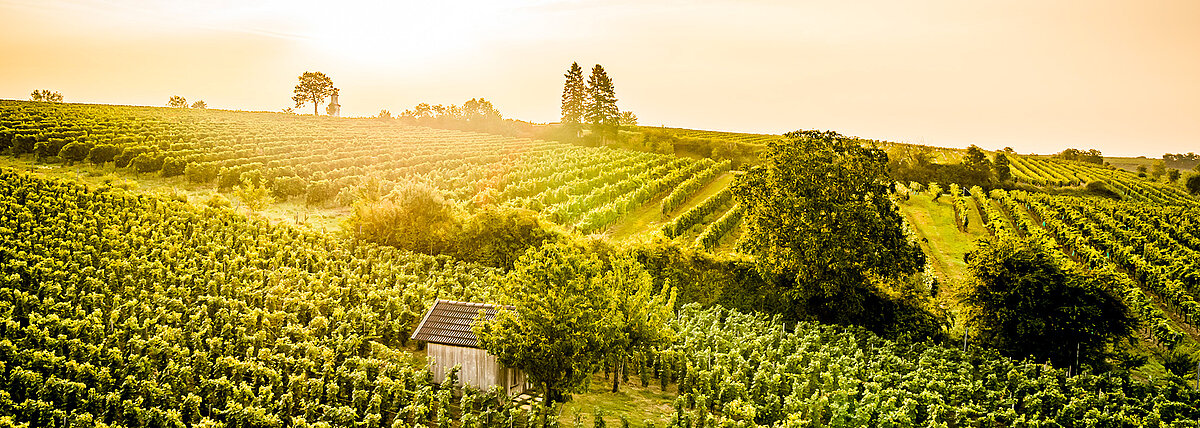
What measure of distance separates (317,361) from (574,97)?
90489mm

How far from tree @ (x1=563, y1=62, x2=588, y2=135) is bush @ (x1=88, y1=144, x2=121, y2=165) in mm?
62395

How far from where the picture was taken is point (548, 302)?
1962 centimetres

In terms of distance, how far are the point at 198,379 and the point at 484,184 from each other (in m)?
41.6

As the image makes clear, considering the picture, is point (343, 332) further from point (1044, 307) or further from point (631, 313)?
point (1044, 307)

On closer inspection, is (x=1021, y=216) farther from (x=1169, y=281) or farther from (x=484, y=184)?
(x=484, y=184)

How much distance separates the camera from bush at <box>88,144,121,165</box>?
2244 inches

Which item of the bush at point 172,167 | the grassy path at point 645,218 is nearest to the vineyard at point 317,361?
the grassy path at point 645,218

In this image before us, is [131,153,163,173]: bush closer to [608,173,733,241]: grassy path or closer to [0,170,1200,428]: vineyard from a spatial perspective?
[0,170,1200,428]: vineyard

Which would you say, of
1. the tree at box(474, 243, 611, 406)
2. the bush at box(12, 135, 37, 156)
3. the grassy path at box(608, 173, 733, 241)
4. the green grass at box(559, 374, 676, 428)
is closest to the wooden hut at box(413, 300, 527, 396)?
the tree at box(474, 243, 611, 406)

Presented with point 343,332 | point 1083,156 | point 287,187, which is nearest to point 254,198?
point 287,187

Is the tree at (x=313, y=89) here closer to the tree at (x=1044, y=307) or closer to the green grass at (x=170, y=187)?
the green grass at (x=170, y=187)

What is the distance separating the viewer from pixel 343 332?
25969 mm

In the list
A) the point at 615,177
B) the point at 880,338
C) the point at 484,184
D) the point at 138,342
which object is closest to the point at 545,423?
the point at 138,342

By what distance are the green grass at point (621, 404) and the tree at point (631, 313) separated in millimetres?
2083
